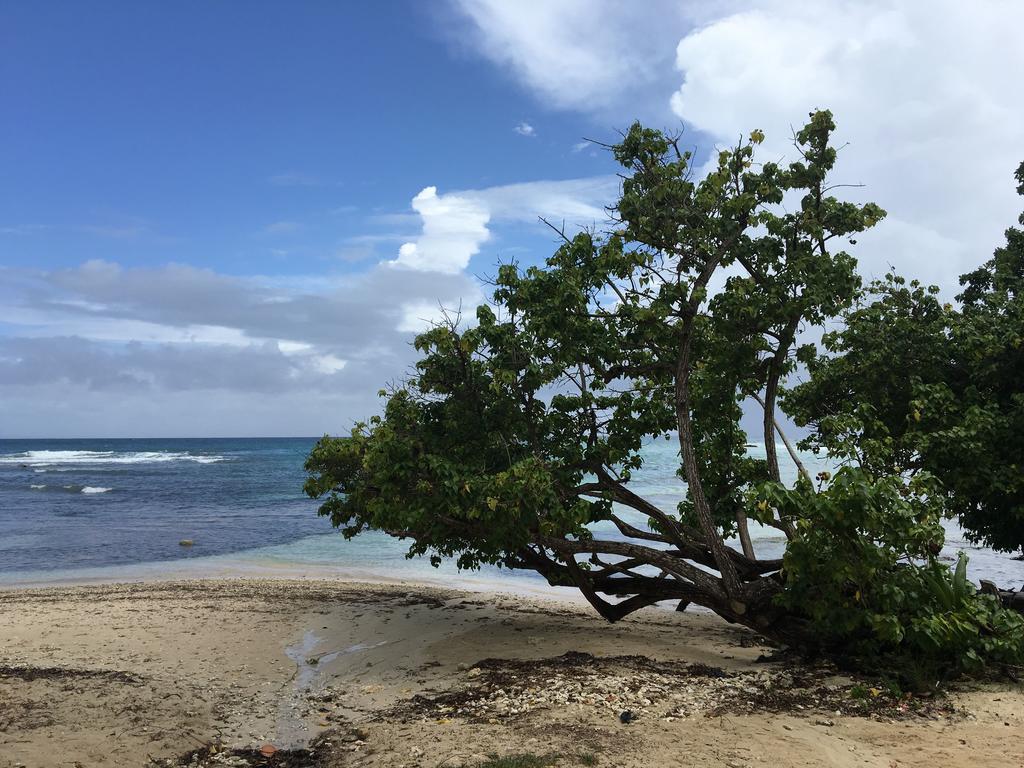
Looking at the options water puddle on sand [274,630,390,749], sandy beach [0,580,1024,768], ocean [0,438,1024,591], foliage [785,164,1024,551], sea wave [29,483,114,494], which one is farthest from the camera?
sea wave [29,483,114,494]

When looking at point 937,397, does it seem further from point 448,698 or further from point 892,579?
point 448,698

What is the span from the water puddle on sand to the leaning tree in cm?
207

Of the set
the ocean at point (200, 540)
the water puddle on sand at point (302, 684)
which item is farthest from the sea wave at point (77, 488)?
the water puddle on sand at point (302, 684)

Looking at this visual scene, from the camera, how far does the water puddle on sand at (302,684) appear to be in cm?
760

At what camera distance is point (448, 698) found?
325 inches

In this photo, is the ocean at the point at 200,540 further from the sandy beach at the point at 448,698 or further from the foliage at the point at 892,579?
the sandy beach at the point at 448,698

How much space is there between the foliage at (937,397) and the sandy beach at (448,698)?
309cm

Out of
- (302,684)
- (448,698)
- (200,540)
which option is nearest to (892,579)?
(448,698)

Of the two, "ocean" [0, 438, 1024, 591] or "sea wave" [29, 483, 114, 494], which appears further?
"sea wave" [29, 483, 114, 494]

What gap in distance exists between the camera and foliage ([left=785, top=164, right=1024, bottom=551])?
378 inches

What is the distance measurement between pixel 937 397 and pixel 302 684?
31.3 feet

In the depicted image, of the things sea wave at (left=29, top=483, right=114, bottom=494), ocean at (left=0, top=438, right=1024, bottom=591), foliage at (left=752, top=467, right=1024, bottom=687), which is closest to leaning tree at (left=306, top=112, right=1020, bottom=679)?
foliage at (left=752, top=467, right=1024, bottom=687)

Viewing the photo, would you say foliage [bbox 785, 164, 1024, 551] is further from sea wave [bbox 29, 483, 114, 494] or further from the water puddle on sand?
sea wave [bbox 29, 483, 114, 494]

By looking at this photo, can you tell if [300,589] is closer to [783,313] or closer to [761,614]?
[761,614]
